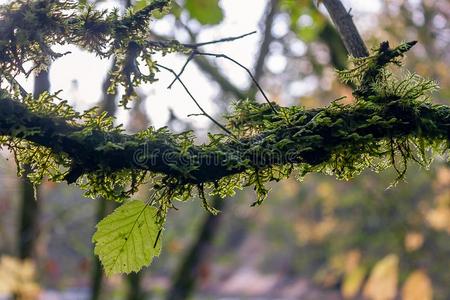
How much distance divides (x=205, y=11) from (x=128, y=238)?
920 millimetres

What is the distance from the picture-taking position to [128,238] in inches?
38.8

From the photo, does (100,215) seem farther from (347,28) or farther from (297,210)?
(297,210)

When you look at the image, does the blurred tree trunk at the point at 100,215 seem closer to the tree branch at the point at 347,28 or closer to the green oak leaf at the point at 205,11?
the green oak leaf at the point at 205,11

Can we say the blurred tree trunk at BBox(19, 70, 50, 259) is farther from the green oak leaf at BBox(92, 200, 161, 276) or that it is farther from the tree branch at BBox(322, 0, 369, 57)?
the tree branch at BBox(322, 0, 369, 57)

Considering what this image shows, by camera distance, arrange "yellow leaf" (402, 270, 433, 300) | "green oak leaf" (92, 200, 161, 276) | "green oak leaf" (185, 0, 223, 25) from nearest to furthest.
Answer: "green oak leaf" (92, 200, 161, 276)
"green oak leaf" (185, 0, 223, 25)
"yellow leaf" (402, 270, 433, 300)

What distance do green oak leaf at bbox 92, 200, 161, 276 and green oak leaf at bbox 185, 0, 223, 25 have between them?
0.88 meters

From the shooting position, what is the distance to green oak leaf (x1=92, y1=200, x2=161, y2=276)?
0.96 metres

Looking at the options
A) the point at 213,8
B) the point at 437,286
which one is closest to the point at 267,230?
the point at 437,286

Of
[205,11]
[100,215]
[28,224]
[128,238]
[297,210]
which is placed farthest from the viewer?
[297,210]

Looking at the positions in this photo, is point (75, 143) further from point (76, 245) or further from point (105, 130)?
point (76, 245)

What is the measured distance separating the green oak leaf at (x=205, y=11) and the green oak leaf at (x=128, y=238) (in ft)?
2.89

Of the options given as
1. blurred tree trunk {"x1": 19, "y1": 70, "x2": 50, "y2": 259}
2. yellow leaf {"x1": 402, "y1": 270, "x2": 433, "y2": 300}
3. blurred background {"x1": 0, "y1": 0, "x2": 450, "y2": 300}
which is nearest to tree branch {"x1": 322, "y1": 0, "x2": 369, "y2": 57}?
blurred background {"x1": 0, "y1": 0, "x2": 450, "y2": 300}

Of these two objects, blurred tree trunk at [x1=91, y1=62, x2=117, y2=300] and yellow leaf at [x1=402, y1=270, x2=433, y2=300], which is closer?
blurred tree trunk at [x1=91, y1=62, x2=117, y2=300]

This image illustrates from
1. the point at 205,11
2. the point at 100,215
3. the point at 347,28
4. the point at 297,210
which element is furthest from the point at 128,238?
the point at 297,210
